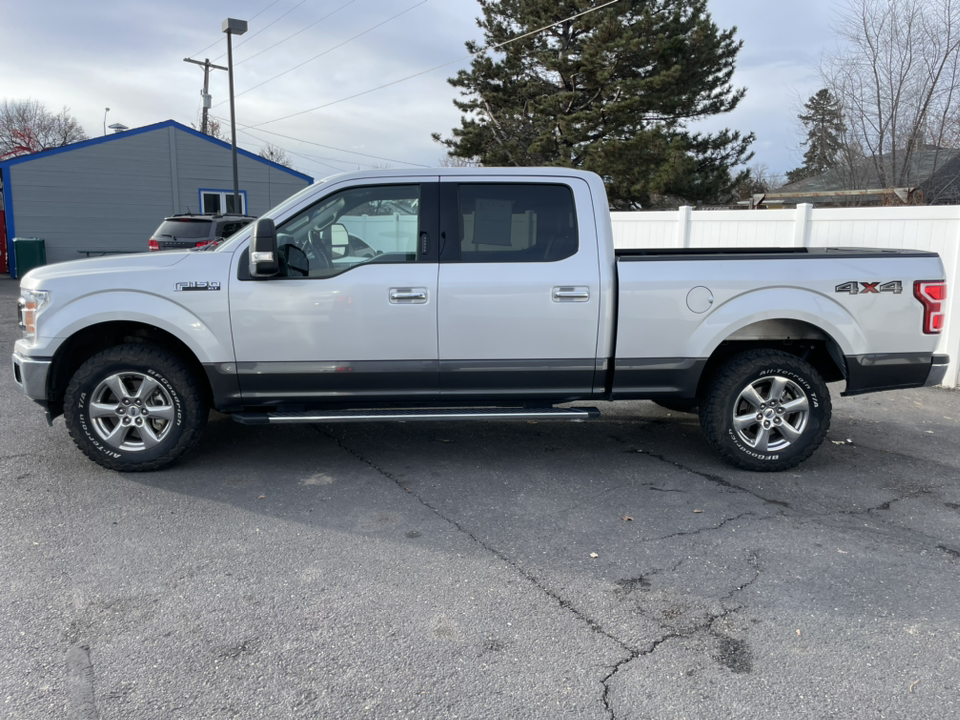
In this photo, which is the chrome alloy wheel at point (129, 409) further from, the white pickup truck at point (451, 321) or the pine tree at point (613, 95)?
the pine tree at point (613, 95)

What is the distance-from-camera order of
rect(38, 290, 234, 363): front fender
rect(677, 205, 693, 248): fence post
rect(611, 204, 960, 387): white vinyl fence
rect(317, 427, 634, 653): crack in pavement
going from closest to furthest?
rect(317, 427, 634, 653): crack in pavement, rect(38, 290, 234, 363): front fender, rect(611, 204, 960, 387): white vinyl fence, rect(677, 205, 693, 248): fence post

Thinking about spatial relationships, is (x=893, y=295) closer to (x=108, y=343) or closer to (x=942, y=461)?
(x=942, y=461)

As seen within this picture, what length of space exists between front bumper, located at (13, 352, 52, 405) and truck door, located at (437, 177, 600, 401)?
2.55 m

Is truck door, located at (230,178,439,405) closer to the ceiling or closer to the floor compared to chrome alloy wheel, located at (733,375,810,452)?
closer to the ceiling

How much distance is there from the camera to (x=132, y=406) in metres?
4.93

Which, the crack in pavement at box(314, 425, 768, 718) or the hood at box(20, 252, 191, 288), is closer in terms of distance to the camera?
the crack in pavement at box(314, 425, 768, 718)

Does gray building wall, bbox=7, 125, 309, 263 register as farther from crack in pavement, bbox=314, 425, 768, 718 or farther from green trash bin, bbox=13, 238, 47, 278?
crack in pavement, bbox=314, 425, 768, 718

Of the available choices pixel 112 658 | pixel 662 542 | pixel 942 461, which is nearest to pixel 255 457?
pixel 112 658

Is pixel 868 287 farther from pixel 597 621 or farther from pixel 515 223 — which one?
pixel 597 621

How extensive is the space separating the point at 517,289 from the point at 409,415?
108 cm

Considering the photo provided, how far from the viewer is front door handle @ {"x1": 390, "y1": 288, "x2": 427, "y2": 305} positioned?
485 centimetres

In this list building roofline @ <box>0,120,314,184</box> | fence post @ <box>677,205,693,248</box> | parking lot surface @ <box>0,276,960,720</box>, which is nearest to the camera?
parking lot surface @ <box>0,276,960,720</box>

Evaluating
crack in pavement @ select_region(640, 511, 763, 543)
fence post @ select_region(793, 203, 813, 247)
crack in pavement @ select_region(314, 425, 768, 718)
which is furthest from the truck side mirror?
fence post @ select_region(793, 203, 813, 247)

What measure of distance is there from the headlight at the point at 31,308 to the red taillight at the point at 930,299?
5707 mm
